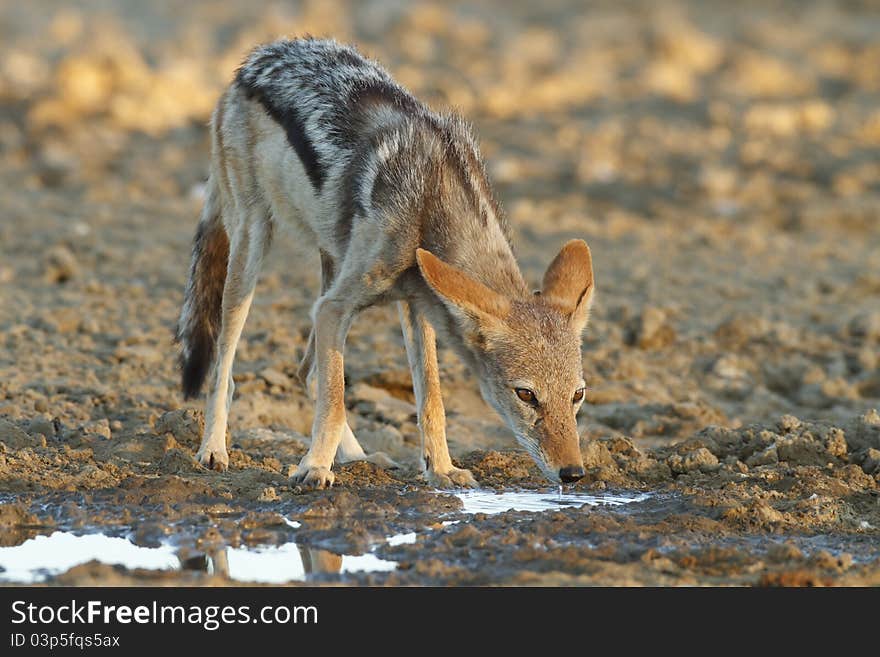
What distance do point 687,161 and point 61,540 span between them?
9896mm

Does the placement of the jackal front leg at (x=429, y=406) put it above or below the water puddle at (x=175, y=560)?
above

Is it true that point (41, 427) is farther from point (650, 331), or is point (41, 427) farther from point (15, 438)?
point (650, 331)

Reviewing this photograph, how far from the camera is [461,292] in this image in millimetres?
6391

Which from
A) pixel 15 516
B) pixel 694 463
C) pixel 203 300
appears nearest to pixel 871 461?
pixel 694 463

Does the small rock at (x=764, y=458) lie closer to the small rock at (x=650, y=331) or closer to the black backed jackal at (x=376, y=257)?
the black backed jackal at (x=376, y=257)

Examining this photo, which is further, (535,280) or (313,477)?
(535,280)

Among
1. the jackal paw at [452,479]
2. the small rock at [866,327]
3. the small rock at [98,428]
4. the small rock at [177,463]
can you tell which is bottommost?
the jackal paw at [452,479]

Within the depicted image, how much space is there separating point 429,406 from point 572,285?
3.31 ft

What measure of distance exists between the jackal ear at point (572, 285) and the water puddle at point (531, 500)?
2.73 ft

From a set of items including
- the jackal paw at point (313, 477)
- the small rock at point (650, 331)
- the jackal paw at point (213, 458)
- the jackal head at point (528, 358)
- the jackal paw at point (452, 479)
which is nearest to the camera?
the jackal head at point (528, 358)

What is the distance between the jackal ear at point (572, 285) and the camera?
6.64 metres

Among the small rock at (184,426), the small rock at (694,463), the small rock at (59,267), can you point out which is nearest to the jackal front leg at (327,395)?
the small rock at (184,426)

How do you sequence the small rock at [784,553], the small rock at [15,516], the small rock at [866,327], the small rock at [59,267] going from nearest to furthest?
the small rock at [784,553] < the small rock at [15,516] < the small rock at [866,327] < the small rock at [59,267]
